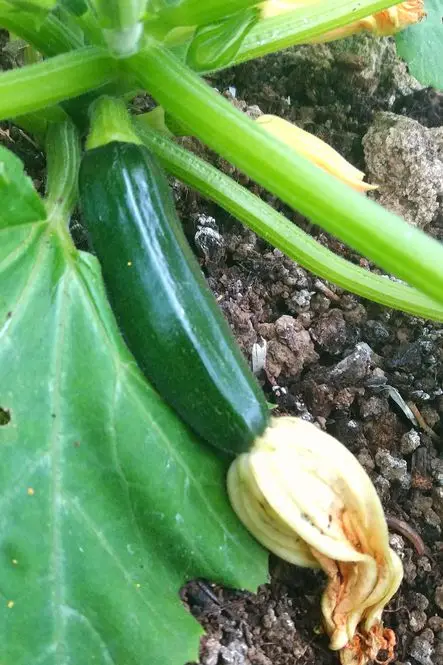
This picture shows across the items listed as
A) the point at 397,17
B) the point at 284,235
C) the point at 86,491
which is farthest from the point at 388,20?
the point at 86,491

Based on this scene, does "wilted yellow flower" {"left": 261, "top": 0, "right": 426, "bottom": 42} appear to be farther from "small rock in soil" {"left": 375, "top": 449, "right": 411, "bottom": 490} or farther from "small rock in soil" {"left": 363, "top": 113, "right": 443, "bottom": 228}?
"small rock in soil" {"left": 375, "top": 449, "right": 411, "bottom": 490}

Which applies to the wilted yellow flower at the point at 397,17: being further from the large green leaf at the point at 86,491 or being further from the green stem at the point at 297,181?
the large green leaf at the point at 86,491

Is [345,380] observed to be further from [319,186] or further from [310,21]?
[310,21]

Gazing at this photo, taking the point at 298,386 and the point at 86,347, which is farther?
the point at 298,386

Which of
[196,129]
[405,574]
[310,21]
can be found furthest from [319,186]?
[405,574]

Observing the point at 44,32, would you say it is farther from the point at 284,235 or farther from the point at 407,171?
the point at 407,171

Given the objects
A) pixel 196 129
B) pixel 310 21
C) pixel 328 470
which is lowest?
pixel 328 470
